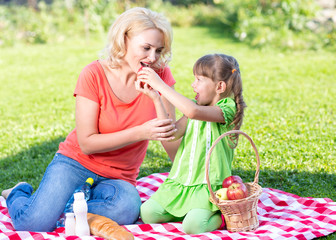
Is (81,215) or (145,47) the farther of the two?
(145,47)

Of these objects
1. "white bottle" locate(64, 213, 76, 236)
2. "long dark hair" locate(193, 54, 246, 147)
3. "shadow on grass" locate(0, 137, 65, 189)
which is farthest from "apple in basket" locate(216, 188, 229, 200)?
"shadow on grass" locate(0, 137, 65, 189)

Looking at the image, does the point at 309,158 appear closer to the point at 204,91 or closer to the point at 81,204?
the point at 204,91

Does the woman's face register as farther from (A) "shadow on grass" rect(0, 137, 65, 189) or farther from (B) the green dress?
(A) "shadow on grass" rect(0, 137, 65, 189)

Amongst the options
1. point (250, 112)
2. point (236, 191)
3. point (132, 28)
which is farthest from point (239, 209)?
point (250, 112)

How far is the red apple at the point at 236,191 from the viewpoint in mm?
→ 2906

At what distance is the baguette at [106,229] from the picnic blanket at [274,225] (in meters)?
0.12

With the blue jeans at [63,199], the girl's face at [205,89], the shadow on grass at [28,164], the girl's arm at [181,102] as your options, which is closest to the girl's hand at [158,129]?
the girl's arm at [181,102]

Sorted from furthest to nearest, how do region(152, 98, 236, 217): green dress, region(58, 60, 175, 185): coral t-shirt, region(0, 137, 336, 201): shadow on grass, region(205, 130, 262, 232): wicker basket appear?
region(0, 137, 336, 201): shadow on grass, region(58, 60, 175, 185): coral t-shirt, region(152, 98, 236, 217): green dress, region(205, 130, 262, 232): wicker basket

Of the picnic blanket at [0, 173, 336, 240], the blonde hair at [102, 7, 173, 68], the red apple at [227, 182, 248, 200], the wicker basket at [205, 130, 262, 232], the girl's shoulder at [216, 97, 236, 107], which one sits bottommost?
the picnic blanket at [0, 173, 336, 240]

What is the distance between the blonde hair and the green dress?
0.61 meters

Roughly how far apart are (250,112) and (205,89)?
314 cm

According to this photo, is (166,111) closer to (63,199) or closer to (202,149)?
(202,149)

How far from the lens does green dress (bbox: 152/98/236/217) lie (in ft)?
10.3

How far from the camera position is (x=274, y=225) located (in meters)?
3.14
